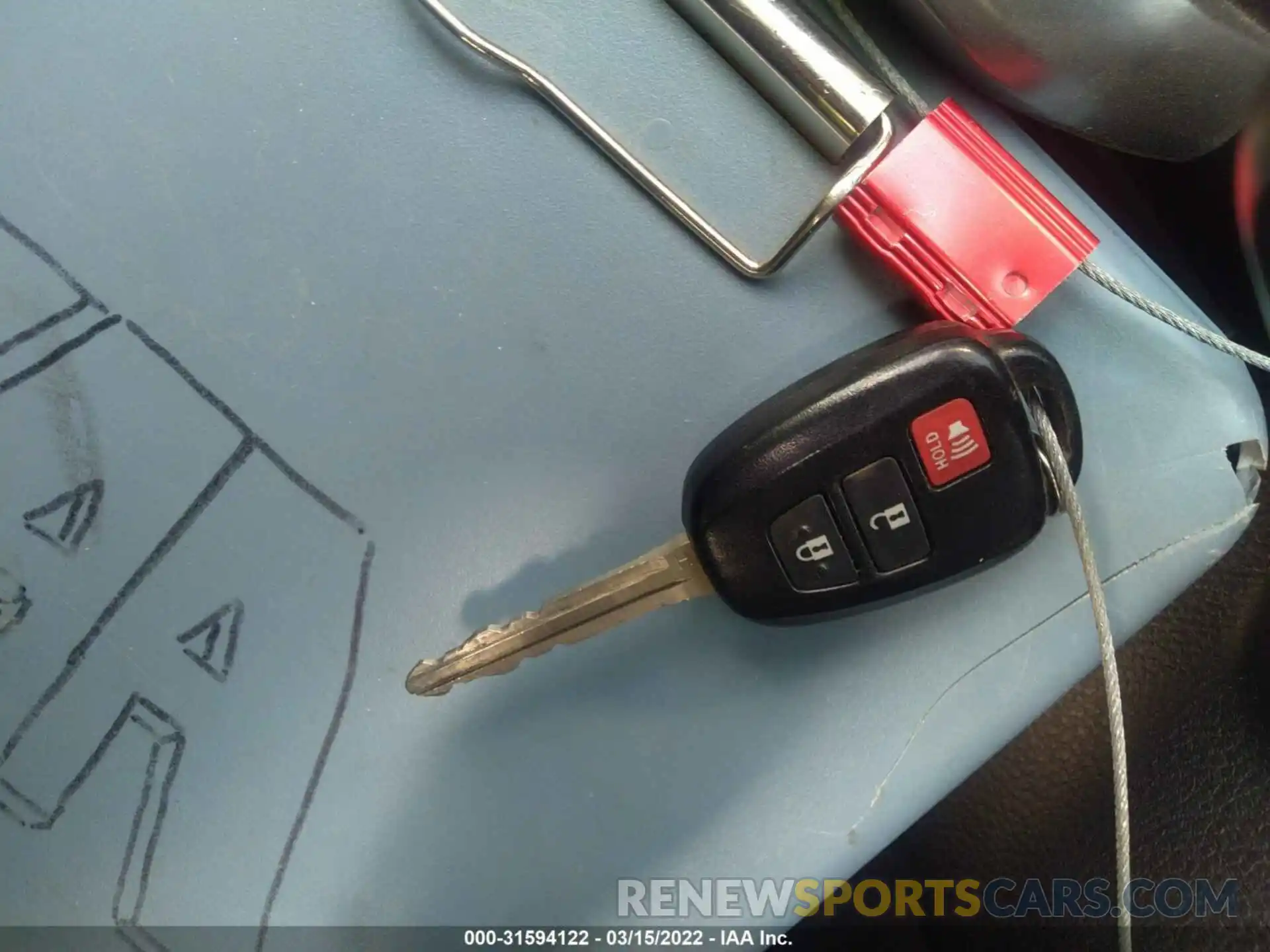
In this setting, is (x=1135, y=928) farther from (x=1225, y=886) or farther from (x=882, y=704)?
(x=882, y=704)

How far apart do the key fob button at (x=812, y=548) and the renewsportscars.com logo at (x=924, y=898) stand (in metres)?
0.13

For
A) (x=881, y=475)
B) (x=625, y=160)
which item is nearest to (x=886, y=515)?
(x=881, y=475)

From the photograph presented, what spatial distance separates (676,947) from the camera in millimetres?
335

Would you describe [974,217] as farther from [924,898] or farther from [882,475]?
[924,898]

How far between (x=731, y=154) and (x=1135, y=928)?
48 centimetres

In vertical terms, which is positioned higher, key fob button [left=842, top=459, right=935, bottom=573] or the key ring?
the key ring

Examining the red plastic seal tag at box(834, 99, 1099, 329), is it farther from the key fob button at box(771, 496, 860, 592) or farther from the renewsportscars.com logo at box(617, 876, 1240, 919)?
the renewsportscars.com logo at box(617, 876, 1240, 919)

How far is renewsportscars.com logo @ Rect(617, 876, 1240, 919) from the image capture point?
13.1 inches

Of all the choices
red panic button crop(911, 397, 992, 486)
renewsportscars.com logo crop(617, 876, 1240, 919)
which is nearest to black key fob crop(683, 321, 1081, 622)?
red panic button crop(911, 397, 992, 486)

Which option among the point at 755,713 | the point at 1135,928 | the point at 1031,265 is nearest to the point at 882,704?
the point at 755,713

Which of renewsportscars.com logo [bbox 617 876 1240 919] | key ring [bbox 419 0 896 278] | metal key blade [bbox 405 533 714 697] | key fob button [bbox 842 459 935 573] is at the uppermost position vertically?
key ring [bbox 419 0 896 278]

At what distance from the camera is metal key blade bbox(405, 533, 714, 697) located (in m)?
0.31

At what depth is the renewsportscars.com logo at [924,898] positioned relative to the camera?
33 centimetres

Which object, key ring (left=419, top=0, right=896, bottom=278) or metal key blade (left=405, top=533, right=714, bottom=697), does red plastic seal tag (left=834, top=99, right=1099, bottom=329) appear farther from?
metal key blade (left=405, top=533, right=714, bottom=697)
